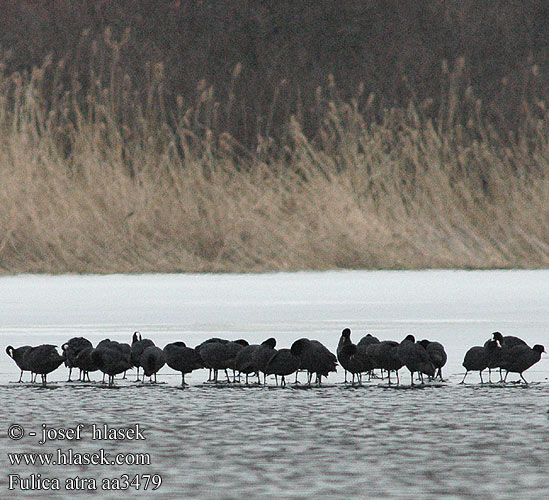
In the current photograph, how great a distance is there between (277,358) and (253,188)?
505 cm

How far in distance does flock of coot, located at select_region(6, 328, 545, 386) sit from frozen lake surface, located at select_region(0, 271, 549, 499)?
Answer: 0.08 meters

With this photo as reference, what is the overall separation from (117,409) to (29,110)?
21.7ft

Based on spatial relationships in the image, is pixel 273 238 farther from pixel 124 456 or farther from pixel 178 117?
pixel 124 456

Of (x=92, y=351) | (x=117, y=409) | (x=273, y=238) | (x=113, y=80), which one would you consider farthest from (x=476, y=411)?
(x=113, y=80)

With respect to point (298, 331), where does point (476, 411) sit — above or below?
below

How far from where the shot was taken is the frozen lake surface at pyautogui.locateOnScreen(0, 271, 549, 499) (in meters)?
3.28

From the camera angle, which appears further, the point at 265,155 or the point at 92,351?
the point at 265,155

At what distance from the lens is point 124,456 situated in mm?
3531

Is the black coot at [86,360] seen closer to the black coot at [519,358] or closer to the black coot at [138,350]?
the black coot at [138,350]

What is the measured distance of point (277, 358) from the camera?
500cm

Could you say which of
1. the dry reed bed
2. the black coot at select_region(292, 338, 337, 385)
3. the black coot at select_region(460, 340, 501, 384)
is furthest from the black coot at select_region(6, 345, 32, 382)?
the dry reed bed

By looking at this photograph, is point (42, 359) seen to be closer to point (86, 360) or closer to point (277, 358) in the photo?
point (86, 360)

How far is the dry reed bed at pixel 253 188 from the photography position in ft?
30.9

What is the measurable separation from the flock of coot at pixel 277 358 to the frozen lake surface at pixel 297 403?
8 centimetres
